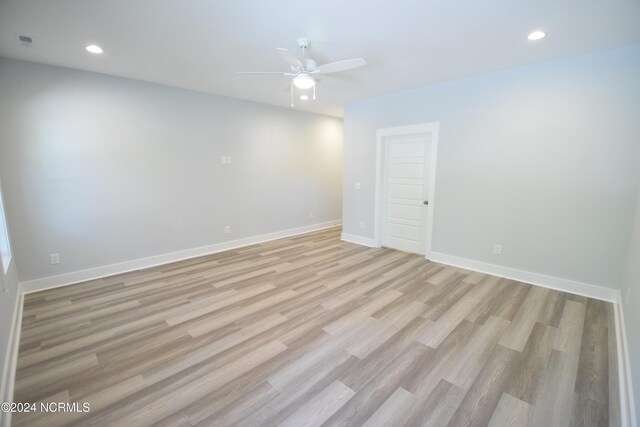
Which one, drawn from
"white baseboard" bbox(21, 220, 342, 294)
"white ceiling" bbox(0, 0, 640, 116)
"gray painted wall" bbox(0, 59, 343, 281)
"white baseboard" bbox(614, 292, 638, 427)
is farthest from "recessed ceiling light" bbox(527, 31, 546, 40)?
"white baseboard" bbox(21, 220, 342, 294)

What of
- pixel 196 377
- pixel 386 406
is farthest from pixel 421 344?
pixel 196 377

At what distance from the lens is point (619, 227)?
2957mm

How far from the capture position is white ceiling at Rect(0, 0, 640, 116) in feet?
7.02

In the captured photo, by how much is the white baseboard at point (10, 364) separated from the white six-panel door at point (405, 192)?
4.70 m

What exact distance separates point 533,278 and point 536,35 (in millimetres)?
2742

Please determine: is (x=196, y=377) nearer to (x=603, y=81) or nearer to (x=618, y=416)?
(x=618, y=416)

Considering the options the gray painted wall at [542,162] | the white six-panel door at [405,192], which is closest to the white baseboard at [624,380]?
the gray painted wall at [542,162]

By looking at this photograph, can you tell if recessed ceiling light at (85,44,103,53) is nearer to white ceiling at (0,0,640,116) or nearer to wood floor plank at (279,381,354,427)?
white ceiling at (0,0,640,116)

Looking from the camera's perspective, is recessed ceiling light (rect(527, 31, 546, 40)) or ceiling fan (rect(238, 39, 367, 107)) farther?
ceiling fan (rect(238, 39, 367, 107))

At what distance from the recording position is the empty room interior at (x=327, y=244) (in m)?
1.88

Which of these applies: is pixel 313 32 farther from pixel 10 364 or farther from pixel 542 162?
pixel 10 364

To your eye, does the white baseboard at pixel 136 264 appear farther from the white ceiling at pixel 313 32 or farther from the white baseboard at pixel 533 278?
the white baseboard at pixel 533 278

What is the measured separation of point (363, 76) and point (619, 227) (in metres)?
3.37

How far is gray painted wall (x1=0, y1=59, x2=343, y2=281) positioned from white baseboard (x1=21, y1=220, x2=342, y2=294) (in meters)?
0.08
